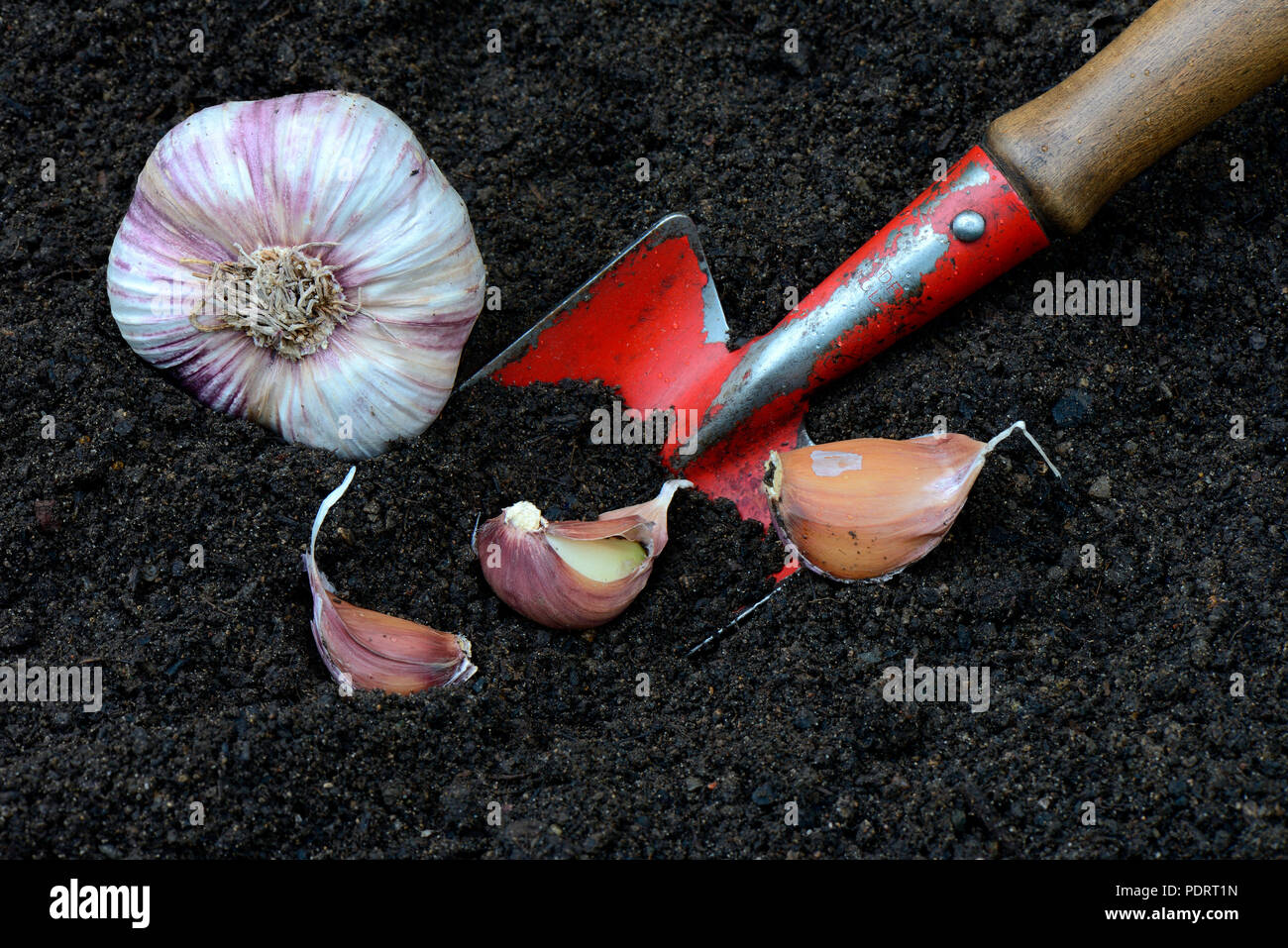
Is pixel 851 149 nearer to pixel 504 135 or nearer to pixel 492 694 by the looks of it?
pixel 504 135

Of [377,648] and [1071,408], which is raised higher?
A: [1071,408]

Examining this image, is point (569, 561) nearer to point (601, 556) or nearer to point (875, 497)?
point (601, 556)

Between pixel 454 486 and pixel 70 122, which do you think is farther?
pixel 70 122

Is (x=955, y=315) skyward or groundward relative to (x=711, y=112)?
groundward

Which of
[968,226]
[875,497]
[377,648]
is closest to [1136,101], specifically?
[968,226]

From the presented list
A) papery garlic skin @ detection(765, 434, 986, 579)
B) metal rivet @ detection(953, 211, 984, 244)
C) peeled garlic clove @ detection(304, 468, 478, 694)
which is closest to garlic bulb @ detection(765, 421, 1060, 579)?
papery garlic skin @ detection(765, 434, 986, 579)

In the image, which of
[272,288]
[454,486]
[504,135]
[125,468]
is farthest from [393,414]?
[504,135]

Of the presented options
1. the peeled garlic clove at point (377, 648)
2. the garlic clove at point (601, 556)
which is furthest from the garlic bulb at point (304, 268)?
the garlic clove at point (601, 556)

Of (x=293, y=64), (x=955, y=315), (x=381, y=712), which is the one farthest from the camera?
(x=293, y=64)
